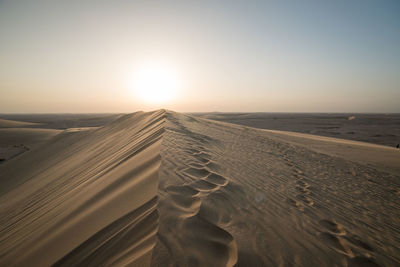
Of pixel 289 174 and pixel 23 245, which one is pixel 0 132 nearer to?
pixel 23 245

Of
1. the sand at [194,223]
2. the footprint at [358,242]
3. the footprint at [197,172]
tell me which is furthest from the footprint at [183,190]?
the footprint at [358,242]

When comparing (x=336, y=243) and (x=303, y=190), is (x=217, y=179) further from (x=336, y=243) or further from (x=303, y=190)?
(x=303, y=190)

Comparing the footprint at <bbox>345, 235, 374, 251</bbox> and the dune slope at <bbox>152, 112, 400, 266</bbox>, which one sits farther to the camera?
the footprint at <bbox>345, 235, 374, 251</bbox>

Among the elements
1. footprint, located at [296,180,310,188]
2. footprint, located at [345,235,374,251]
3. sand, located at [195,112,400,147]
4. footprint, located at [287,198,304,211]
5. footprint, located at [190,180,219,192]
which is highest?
footprint, located at [190,180,219,192]

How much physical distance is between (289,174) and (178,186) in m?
2.91

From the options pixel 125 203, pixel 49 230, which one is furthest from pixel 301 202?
pixel 49 230

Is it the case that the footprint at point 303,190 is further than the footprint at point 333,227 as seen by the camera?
Yes

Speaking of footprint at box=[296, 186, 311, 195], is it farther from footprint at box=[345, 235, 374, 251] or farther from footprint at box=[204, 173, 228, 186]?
footprint at box=[204, 173, 228, 186]

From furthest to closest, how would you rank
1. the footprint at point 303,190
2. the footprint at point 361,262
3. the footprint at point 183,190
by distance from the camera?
the footprint at point 303,190 → the footprint at point 183,190 → the footprint at point 361,262

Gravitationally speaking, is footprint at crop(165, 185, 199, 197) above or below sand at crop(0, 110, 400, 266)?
above

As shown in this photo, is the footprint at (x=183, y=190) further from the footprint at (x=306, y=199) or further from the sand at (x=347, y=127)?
the sand at (x=347, y=127)

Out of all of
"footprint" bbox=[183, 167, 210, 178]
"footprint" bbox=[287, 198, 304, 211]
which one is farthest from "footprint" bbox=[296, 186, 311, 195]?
"footprint" bbox=[183, 167, 210, 178]

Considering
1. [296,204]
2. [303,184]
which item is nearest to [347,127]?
[303,184]

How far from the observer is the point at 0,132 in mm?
16062
